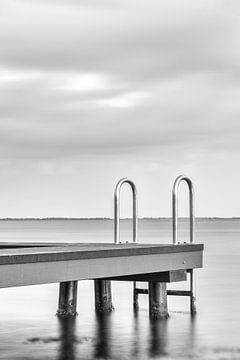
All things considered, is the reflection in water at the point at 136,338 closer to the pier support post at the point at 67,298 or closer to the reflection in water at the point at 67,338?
the reflection in water at the point at 67,338

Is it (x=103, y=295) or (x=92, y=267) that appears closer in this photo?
(x=92, y=267)

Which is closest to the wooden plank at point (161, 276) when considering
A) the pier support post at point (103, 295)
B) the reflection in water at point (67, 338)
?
the reflection in water at point (67, 338)

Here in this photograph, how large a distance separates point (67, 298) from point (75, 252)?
5426 millimetres

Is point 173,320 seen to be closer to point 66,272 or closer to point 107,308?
point 107,308

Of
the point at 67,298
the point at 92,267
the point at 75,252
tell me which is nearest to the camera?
the point at 75,252

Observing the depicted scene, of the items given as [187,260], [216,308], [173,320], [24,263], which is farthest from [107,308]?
[24,263]

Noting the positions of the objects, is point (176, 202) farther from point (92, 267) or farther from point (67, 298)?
point (92, 267)

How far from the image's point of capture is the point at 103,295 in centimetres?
2030

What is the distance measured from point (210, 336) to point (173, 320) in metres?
1.18

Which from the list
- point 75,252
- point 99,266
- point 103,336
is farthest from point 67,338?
point 75,252

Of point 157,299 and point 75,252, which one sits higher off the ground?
point 75,252

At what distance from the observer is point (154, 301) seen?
1892cm

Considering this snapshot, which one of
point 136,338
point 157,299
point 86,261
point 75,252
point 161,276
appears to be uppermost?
point 75,252

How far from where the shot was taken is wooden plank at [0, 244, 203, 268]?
13.3 metres
